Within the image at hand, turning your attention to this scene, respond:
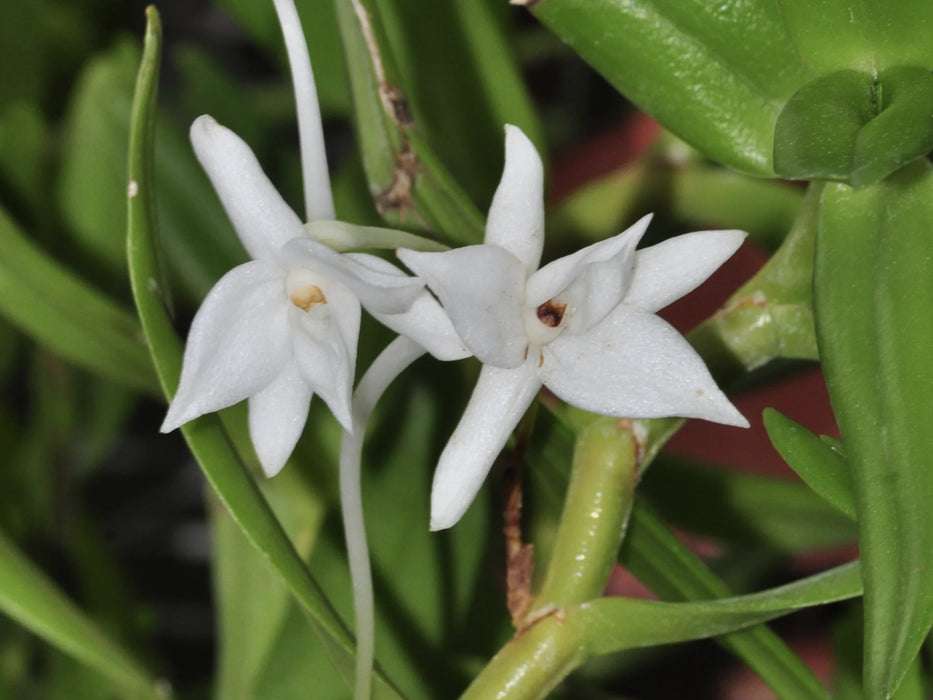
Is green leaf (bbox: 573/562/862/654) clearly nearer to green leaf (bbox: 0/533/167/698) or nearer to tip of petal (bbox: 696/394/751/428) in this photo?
tip of petal (bbox: 696/394/751/428)

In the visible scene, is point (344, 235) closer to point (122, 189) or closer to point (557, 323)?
point (557, 323)

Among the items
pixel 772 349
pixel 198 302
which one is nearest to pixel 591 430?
pixel 772 349

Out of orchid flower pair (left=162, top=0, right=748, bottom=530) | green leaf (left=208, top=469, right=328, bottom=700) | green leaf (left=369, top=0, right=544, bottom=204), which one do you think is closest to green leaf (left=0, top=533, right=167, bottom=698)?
green leaf (left=208, top=469, right=328, bottom=700)

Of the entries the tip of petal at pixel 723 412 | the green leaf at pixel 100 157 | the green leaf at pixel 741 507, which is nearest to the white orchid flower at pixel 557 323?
the tip of petal at pixel 723 412

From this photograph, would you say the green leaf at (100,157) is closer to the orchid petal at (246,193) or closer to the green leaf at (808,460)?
the orchid petal at (246,193)

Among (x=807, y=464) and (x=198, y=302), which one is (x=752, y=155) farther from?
(x=198, y=302)
